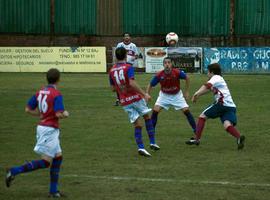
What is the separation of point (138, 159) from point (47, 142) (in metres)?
3.24

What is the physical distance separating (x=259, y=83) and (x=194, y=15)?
15132 millimetres

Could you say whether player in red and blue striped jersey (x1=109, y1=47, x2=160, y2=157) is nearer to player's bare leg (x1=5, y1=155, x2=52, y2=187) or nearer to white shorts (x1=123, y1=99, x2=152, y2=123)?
white shorts (x1=123, y1=99, x2=152, y2=123)

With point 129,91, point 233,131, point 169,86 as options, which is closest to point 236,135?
point 233,131

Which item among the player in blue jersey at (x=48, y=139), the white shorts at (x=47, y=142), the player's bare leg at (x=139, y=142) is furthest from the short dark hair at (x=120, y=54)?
the white shorts at (x=47, y=142)

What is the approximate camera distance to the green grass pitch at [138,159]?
933cm

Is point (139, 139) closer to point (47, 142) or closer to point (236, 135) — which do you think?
point (236, 135)

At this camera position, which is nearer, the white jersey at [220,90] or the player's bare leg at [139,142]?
the player's bare leg at [139,142]

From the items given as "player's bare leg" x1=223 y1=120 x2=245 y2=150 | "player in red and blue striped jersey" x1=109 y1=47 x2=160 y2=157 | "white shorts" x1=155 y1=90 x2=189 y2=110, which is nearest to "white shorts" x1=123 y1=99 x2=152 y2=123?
"player in red and blue striped jersey" x1=109 y1=47 x2=160 y2=157

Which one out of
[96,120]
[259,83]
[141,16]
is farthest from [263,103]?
[141,16]

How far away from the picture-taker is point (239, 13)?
1686 inches

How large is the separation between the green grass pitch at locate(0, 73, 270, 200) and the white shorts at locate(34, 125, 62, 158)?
0.60m

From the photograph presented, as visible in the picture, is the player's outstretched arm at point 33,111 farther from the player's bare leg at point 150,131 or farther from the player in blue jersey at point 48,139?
the player's bare leg at point 150,131

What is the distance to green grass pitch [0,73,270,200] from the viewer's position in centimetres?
933

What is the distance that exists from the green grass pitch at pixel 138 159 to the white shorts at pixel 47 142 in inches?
23.5
